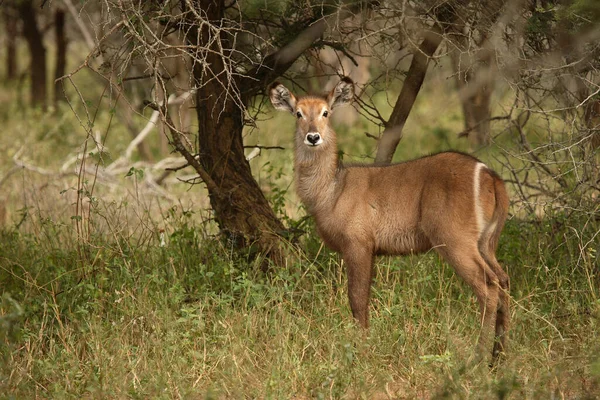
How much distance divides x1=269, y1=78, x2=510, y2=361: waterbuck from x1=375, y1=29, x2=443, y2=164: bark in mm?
460

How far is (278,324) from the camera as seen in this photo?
5402mm

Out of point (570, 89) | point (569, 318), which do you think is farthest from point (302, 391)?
point (570, 89)

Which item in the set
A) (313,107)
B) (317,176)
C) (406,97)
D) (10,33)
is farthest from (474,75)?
(10,33)

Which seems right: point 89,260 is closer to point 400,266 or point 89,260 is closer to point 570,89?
point 400,266

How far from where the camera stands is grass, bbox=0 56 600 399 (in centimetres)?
464

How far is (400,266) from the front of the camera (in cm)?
637

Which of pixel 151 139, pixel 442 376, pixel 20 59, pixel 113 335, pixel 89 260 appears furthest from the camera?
pixel 20 59

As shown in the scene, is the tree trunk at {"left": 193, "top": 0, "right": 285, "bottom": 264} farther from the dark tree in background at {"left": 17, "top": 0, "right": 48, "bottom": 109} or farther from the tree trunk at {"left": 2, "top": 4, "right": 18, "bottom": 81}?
the tree trunk at {"left": 2, "top": 4, "right": 18, "bottom": 81}

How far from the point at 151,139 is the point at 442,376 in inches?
466

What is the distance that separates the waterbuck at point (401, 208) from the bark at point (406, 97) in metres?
0.46

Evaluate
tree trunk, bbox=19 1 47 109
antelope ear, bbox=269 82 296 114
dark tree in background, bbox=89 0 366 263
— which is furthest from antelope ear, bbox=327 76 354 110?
tree trunk, bbox=19 1 47 109

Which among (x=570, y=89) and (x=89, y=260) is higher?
(x=570, y=89)

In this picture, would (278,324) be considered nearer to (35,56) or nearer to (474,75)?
(474,75)

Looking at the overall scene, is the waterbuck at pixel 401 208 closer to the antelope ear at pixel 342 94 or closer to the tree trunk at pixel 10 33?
the antelope ear at pixel 342 94
